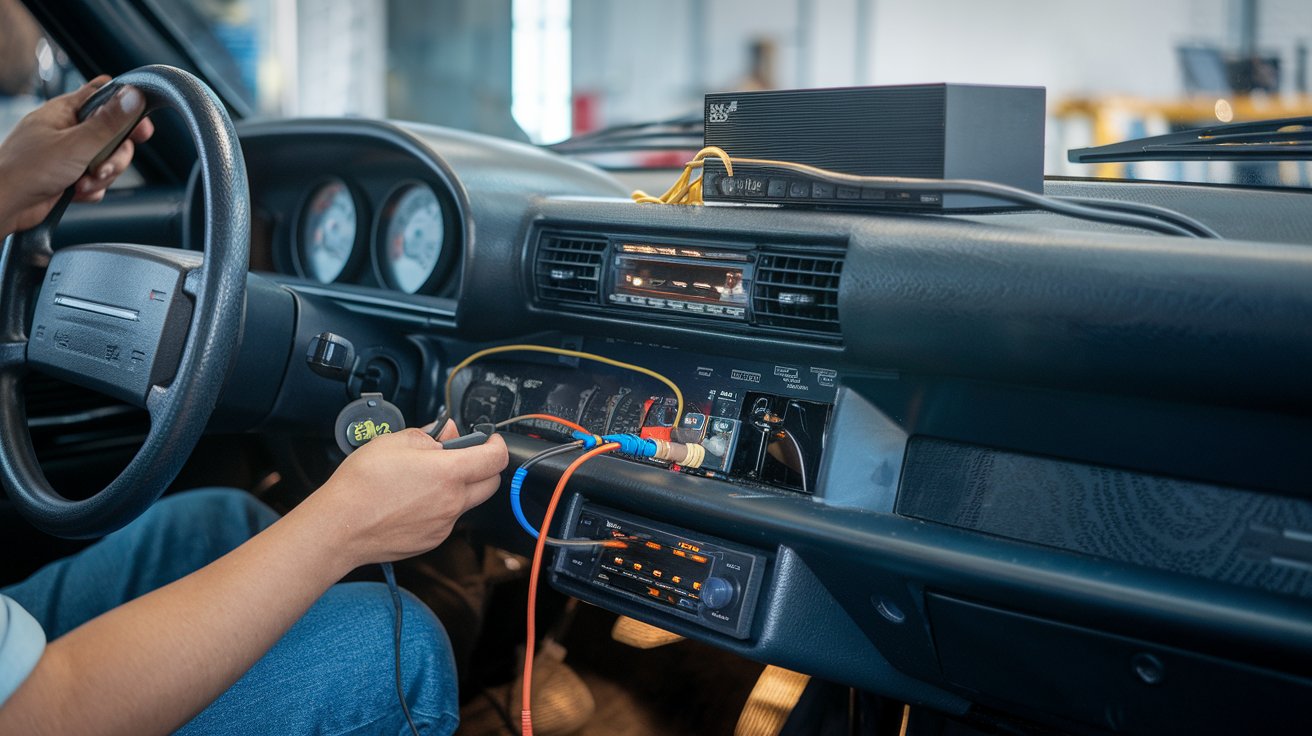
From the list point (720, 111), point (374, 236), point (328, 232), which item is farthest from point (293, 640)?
point (328, 232)

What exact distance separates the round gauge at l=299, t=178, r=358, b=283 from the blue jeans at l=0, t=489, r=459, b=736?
56cm

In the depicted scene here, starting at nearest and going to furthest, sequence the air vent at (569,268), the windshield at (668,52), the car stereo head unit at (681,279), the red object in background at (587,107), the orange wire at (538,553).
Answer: the orange wire at (538,553)
the car stereo head unit at (681,279)
the air vent at (569,268)
the windshield at (668,52)
the red object in background at (587,107)

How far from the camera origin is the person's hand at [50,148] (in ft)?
4.21

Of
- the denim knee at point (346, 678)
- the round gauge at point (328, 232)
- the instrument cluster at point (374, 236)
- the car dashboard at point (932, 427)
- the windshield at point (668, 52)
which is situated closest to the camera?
the car dashboard at point (932, 427)

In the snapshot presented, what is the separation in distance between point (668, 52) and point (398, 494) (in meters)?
9.87

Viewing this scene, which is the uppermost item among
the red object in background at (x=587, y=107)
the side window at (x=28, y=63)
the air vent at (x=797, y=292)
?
the red object in background at (x=587, y=107)

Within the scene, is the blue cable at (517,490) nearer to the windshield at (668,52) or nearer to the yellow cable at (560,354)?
the yellow cable at (560,354)

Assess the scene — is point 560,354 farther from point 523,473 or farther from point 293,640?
point 293,640

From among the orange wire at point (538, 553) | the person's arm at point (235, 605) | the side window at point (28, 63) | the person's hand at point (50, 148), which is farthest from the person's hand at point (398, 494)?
the side window at point (28, 63)

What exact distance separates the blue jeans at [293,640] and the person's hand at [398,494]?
0.19 m

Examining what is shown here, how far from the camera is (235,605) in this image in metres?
0.83

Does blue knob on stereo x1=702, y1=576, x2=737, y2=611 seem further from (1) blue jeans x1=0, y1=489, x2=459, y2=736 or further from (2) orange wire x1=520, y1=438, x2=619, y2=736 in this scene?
(1) blue jeans x1=0, y1=489, x2=459, y2=736

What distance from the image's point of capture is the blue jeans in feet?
3.43

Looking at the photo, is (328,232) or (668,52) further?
(668,52)
